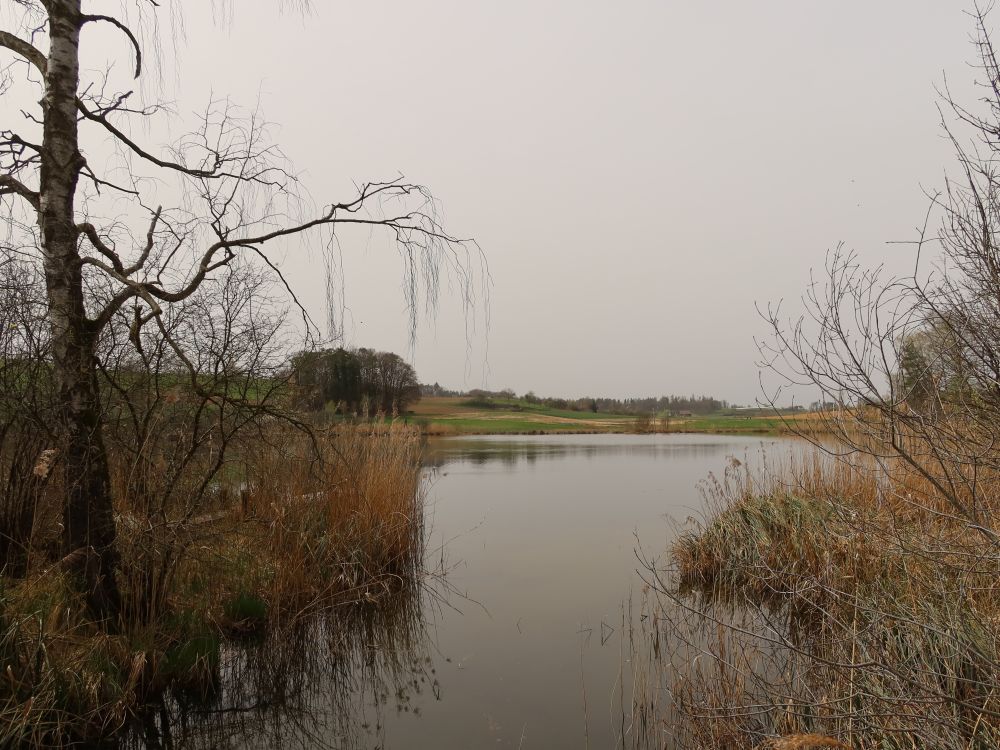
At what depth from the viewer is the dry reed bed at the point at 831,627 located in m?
2.55

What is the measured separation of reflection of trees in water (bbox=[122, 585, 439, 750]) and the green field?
34549 millimetres

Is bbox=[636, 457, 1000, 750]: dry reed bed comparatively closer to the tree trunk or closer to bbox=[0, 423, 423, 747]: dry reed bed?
bbox=[0, 423, 423, 747]: dry reed bed

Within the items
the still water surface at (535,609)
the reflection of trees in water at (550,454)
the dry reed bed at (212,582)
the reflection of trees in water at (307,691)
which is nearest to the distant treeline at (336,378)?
Answer: the dry reed bed at (212,582)

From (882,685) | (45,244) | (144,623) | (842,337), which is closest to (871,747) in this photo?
(882,685)

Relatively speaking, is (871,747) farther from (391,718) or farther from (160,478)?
(160,478)

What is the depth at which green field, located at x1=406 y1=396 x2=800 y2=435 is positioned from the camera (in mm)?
47719

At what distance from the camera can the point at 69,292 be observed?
3.74 meters

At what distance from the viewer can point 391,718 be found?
4.18 m

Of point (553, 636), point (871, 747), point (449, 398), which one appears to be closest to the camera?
point (871, 747)

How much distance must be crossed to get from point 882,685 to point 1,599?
464cm

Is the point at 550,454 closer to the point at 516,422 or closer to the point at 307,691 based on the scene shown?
the point at 307,691

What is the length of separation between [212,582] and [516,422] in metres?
51.3

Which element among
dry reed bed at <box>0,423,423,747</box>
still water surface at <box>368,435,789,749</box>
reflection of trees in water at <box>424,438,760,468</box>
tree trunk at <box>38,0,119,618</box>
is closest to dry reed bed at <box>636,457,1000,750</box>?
still water surface at <box>368,435,789,749</box>

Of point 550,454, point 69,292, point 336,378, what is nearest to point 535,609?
point 336,378
